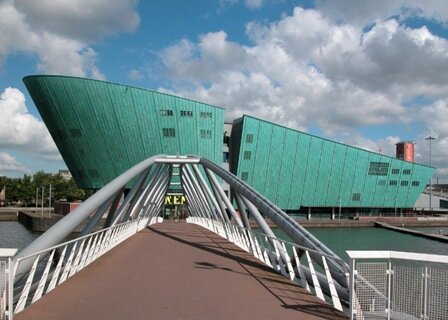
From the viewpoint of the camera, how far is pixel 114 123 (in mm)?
58156

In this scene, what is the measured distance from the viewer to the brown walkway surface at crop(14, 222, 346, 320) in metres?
7.04

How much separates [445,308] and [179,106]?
5494 centimetres

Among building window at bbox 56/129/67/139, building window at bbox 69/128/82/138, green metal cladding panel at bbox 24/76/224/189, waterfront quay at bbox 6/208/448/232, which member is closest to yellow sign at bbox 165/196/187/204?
green metal cladding panel at bbox 24/76/224/189

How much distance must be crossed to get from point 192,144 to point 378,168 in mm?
30488

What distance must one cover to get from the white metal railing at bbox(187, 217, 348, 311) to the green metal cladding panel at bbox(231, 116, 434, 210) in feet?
142

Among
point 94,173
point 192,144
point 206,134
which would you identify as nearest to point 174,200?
point 192,144

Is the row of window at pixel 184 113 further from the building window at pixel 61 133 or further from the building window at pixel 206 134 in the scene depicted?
the building window at pixel 61 133

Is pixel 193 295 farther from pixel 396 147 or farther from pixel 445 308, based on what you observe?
pixel 396 147

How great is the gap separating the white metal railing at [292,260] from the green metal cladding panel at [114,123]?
3867cm

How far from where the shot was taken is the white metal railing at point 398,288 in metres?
5.90

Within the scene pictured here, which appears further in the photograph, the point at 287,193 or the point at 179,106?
the point at 287,193

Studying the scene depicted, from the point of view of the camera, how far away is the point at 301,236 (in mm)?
10922

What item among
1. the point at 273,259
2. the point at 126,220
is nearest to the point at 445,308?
the point at 273,259

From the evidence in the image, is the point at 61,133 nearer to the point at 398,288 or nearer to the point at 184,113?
the point at 184,113
